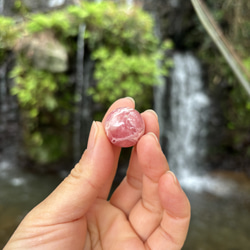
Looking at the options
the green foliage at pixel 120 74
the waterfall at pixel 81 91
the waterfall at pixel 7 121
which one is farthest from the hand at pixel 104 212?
the waterfall at pixel 7 121

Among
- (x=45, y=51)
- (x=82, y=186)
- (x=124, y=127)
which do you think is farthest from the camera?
(x=45, y=51)

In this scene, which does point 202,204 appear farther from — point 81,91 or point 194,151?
point 81,91

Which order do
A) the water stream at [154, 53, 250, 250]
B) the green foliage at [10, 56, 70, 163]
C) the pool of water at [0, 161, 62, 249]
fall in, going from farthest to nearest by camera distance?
the green foliage at [10, 56, 70, 163] → the water stream at [154, 53, 250, 250] → the pool of water at [0, 161, 62, 249]

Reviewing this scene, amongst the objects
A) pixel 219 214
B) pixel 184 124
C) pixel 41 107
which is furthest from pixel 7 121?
pixel 219 214

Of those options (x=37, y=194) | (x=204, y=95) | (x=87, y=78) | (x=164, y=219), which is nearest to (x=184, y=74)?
(x=204, y=95)

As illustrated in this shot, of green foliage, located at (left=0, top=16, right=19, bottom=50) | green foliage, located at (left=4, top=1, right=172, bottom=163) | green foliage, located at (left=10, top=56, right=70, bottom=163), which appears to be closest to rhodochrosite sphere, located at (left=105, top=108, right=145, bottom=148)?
green foliage, located at (left=4, top=1, right=172, bottom=163)

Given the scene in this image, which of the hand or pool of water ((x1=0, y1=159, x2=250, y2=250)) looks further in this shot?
pool of water ((x1=0, y1=159, x2=250, y2=250))

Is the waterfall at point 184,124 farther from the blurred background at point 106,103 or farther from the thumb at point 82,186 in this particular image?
Result: the thumb at point 82,186

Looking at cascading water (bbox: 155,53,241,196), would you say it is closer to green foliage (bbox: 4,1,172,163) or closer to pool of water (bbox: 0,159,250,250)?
pool of water (bbox: 0,159,250,250)
